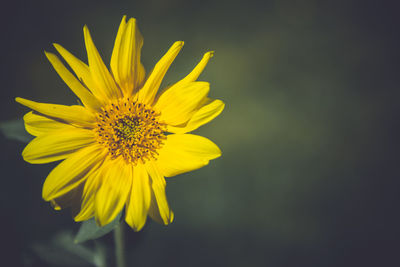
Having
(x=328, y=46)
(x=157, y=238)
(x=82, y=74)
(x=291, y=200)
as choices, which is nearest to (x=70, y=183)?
(x=82, y=74)

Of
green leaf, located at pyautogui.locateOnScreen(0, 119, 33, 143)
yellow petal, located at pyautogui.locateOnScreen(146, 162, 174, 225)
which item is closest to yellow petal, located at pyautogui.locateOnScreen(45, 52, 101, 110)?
green leaf, located at pyautogui.locateOnScreen(0, 119, 33, 143)

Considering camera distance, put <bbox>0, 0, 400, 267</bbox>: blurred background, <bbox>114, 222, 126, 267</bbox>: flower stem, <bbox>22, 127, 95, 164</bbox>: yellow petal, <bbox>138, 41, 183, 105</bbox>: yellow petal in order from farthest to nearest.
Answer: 1. <bbox>0, 0, 400, 267</bbox>: blurred background
2. <bbox>114, 222, 126, 267</bbox>: flower stem
3. <bbox>138, 41, 183, 105</bbox>: yellow petal
4. <bbox>22, 127, 95, 164</bbox>: yellow petal

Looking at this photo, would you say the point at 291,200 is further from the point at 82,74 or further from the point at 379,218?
the point at 82,74

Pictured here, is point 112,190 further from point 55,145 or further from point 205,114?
point 205,114

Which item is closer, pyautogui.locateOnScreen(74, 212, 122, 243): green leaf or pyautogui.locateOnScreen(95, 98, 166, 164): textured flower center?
pyautogui.locateOnScreen(74, 212, 122, 243): green leaf

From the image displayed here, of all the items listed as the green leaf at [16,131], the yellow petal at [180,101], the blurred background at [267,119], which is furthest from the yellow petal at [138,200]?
the blurred background at [267,119]

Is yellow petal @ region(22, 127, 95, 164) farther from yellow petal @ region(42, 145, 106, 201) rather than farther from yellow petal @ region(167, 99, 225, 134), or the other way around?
yellow petal @ region(167, 99, 225, 134)

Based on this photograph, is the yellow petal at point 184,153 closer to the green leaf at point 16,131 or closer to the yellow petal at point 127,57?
the yellow petal at point 127,57
